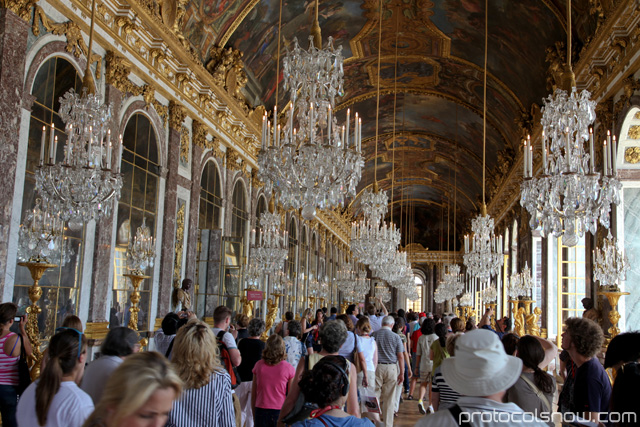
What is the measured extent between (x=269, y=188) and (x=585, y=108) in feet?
12.2

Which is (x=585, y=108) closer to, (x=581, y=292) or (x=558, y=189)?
(x=558, y=189)

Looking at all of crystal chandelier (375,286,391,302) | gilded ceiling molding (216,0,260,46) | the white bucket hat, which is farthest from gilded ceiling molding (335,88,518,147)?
the white bucket hat

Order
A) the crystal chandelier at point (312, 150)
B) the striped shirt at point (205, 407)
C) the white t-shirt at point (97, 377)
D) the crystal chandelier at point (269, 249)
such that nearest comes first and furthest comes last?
the striped shirt at point (205, 407) < the white t-shirt at point (97, 377) < the crystal chandelier at point (312, 150) < the crystal chandelier at point (269, 249)

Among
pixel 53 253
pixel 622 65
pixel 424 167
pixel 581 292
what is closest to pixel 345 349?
pixel 53 253

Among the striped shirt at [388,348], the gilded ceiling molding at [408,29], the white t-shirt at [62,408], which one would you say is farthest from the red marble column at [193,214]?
Answer: the white t-shirt at [62,408]

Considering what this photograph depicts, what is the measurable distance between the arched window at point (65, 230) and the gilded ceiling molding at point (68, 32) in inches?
11.9

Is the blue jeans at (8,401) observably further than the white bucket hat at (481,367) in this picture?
Yes

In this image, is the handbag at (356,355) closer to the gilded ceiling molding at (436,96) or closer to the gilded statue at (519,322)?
the gilded statue at (519,322)

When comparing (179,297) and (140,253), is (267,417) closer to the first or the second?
(140,253)

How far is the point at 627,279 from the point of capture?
10.9 meters

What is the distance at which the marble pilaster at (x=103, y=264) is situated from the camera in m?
9.71

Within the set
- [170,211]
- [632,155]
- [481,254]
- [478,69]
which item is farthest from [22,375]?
[478,69]

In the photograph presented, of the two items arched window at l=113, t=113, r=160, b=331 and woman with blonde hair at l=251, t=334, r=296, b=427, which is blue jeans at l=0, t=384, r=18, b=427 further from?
arched window at l=113, t=113, r=160, b=331

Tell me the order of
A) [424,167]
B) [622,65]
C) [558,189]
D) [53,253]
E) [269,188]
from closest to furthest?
[558,189], [269,188], [53,253], [622,65], [424,167]
